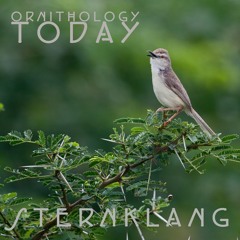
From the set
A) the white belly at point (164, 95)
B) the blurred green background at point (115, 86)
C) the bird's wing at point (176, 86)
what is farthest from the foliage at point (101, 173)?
the blurred green background at point (115, 86)

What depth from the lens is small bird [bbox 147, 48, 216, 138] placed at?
493 centimetres

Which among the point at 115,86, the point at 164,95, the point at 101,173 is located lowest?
the point at 101,173

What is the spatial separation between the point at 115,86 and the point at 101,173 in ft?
29.2

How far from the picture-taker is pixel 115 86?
1295cm

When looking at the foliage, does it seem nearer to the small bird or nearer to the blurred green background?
the small bird

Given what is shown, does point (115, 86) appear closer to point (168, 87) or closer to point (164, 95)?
point (168, 87)

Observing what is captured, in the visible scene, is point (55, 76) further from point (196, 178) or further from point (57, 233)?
point (57, 233)

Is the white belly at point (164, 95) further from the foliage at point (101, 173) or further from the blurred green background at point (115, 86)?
the blurred green background at point (115, 86)

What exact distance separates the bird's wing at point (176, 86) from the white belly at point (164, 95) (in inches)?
1.1

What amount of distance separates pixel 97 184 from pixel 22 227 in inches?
13.5

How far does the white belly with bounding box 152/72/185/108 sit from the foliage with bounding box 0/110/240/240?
2.35 feet

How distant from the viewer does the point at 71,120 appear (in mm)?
12117

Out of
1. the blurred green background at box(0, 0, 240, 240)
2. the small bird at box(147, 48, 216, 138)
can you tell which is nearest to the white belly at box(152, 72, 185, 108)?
the small bird at box(147, 48, 216, 138)

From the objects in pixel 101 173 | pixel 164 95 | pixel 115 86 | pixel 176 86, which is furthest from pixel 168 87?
pixel 115 86
